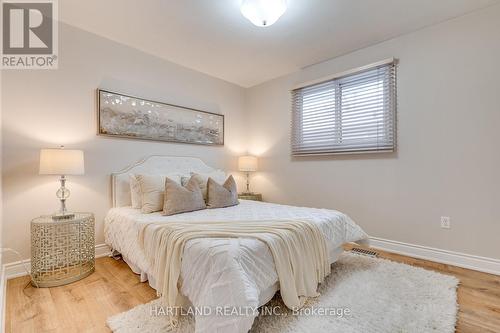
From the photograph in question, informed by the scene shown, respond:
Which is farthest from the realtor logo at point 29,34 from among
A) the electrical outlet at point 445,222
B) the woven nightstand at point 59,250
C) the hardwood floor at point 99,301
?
the electrical outlet at point 445,222

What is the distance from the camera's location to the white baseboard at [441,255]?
2.26 meters

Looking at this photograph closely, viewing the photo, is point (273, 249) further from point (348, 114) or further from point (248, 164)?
point (248, 164)

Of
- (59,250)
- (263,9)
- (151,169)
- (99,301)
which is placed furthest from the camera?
(151,169)

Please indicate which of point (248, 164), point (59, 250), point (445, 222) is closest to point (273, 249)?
point (59, 250)

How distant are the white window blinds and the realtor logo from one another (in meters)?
3.06

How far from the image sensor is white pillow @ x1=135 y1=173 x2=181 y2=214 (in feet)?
8.12

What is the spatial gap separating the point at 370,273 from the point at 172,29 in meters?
3.22

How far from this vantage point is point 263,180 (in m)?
4.23

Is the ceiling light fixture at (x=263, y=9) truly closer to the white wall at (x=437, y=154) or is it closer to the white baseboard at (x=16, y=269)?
the white wall at (x=437, y=154)

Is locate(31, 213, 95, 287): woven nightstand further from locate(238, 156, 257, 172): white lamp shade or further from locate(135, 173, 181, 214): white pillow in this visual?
locate(238, 156, 257, 172): white lamp shade

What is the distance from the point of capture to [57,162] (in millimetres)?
2102

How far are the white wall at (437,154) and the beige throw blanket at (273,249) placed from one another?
145 cm

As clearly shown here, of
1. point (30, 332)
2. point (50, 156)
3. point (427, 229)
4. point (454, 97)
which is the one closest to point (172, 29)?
point (50, 156)

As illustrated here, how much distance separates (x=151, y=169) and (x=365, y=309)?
2699mm
